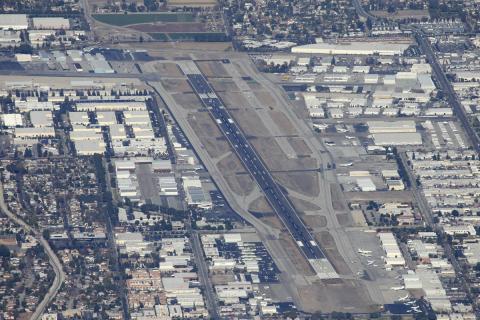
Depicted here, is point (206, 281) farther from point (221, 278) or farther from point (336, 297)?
point (336, 297)

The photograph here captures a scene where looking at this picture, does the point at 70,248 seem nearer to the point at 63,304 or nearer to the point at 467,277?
the point at 63,304

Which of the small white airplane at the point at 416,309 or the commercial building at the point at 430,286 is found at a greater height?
the commercial building at the point at 430,286

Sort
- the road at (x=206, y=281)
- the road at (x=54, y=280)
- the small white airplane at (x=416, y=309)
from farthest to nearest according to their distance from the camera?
the small white airplane at (x=416, y=309) < the road at (x=206, y=281) < the road at (x=54, y=280)

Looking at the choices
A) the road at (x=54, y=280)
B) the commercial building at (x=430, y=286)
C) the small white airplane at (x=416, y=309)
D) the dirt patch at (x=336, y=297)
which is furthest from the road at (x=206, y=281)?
the commercial building at (x=430, y=286)

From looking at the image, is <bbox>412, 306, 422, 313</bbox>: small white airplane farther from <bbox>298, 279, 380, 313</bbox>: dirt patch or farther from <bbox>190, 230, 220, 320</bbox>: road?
<bbox>190, 230, 220, 320</bbox>: road

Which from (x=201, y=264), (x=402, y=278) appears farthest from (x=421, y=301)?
(x=201, y=264)

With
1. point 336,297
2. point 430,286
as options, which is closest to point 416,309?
point 430,286

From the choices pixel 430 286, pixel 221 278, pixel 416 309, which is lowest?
pixel 416 309

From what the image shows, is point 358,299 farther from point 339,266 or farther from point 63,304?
point 63,304

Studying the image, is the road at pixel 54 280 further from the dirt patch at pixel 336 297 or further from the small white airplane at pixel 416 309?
the small white airplane at pixel 416 309

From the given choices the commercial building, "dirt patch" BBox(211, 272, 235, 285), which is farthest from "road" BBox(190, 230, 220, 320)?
the commercial building
